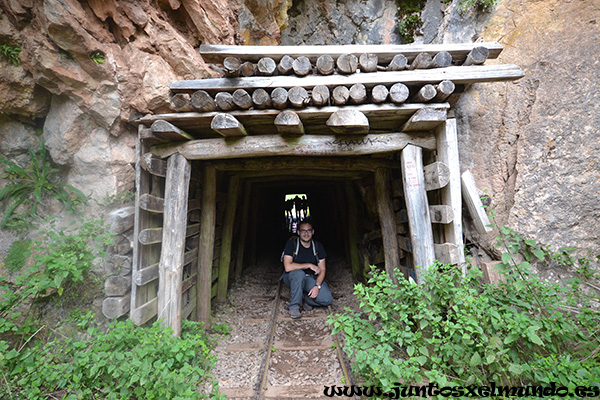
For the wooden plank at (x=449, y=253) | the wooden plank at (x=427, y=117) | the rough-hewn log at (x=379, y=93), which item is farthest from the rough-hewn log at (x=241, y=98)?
the wooden plank at (x=449, y=253)

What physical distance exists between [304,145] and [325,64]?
2.96ft

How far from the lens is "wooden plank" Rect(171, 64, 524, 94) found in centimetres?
295

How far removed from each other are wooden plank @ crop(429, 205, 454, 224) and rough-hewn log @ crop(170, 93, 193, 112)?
3.10m

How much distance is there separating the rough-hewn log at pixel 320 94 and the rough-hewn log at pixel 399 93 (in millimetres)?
705

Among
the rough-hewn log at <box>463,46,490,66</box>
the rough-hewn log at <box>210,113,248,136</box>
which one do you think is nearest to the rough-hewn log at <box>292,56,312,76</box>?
the rough-hewn log at <box>210,113,248,136</box>

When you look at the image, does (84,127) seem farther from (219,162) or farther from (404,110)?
(404,110)

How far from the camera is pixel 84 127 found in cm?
318

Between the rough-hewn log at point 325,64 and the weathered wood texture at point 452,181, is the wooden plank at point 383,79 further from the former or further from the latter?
the weathered wood texture at point 452,181

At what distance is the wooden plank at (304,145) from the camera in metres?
3.23

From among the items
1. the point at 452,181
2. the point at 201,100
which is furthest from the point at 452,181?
the point at 201,100

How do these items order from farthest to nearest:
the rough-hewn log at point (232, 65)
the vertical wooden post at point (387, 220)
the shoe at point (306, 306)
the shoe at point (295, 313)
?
the shoe at point (306, 306)
the shoe at point (295, 313)
the vertical wooden post at point (387, 220)
the rough-hewn log at point (232, 65)

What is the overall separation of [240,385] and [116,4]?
4.48 meters

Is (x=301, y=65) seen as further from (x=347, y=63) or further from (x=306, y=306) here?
(x=306, y=306)

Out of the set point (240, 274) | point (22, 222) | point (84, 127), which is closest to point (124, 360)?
point (22, 222)
